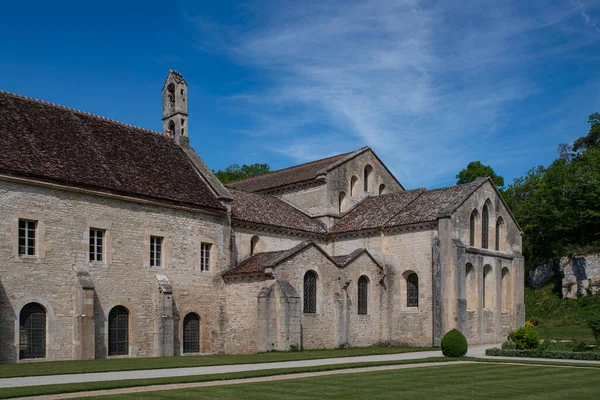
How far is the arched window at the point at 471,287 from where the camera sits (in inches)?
1550

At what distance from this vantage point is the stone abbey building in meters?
27.8

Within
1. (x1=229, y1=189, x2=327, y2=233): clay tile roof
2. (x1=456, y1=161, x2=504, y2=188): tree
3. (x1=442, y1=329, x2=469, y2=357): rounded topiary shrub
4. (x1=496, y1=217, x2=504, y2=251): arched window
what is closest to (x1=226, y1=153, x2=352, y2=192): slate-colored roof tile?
(x1=229, y1=189, x2=327, y2=233): clay tile roof

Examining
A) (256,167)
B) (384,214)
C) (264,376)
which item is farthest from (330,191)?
(256,167)

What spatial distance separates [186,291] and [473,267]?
56.8 ft

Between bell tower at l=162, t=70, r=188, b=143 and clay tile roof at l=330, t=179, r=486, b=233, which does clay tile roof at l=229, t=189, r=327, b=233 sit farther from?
bell tower at l=162, t=70, r=188, b=143

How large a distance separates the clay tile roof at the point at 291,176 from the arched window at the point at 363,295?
8.54m

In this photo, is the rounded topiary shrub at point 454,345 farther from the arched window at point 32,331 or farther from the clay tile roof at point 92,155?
the arched window at point 32,331

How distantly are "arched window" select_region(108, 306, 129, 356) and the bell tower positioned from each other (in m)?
12.5

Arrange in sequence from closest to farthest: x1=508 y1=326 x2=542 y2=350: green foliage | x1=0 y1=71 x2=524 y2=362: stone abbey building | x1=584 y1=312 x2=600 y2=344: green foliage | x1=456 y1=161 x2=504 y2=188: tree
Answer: x1=0 y1=71 x2=524 y2=362: stone abbey building
x1=584 y1=312 x2=600 y2=344: green foliage
x1=508 y1=326 x2=542 y2=350: green foliage
x1=456 y1=161 x2=504 y2=188: tree

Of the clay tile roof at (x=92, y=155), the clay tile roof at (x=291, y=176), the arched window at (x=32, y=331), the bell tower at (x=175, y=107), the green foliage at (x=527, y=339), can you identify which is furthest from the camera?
the clay tile roof at (x=291, y=176)

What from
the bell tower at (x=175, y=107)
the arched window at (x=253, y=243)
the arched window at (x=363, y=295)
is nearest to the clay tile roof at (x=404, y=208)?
the arched window at (x=363, y=295)

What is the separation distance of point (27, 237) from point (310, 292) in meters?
14.7

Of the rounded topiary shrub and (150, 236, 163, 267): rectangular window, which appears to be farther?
(150, 236, 163, 267): rectangular window

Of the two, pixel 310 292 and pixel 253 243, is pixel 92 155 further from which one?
pixel 310 292
